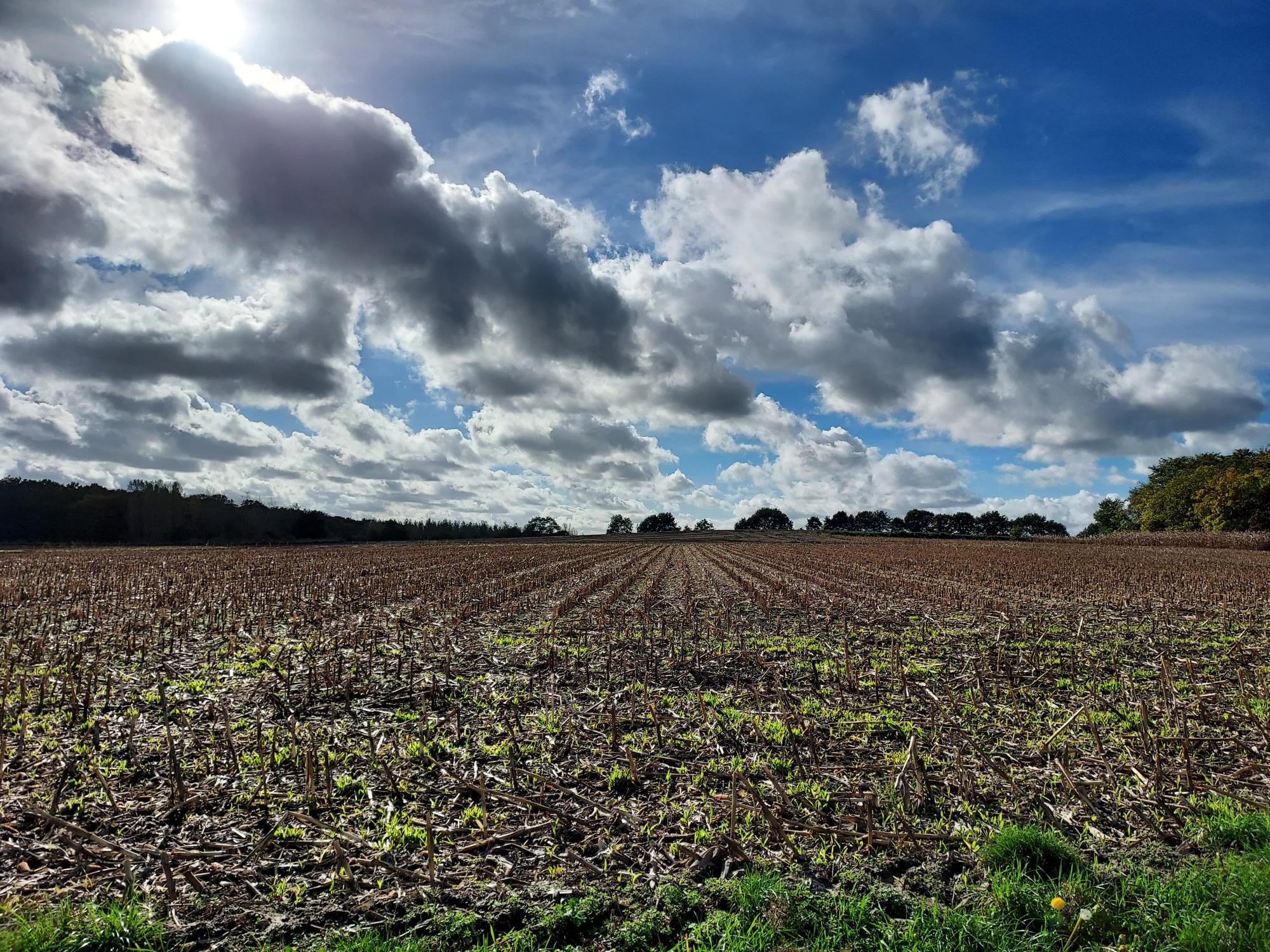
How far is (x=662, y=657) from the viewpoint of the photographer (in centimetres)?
1245

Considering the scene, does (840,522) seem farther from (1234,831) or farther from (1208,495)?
(1234,831)

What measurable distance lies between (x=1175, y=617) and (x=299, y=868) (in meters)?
21.3

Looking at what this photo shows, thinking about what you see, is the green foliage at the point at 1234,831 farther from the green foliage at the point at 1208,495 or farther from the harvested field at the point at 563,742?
the green foliage at the point at 1208,495

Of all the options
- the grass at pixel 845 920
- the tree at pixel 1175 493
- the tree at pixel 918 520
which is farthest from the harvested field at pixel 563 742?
the tree at pixel 918 520

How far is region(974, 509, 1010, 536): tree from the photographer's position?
517 ft

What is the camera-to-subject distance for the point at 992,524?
15988cm

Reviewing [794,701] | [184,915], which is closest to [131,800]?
[184,915]

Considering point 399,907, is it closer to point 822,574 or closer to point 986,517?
point 822,574

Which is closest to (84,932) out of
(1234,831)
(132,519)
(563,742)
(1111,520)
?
(563,742)

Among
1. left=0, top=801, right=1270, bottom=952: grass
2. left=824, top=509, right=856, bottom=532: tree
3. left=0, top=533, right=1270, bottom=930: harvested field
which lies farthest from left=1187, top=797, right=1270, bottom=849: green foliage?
left=824, top=509, right=856, bottom=532: tree

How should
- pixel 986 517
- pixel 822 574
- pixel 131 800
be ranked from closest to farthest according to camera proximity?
pixel 131 800 → pixel 822 574 → pixel 986 517

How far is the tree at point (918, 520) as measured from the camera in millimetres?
158750

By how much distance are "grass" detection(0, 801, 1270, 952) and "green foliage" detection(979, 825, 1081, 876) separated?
0.06 m

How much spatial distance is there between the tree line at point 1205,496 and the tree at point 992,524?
32.5 meters
